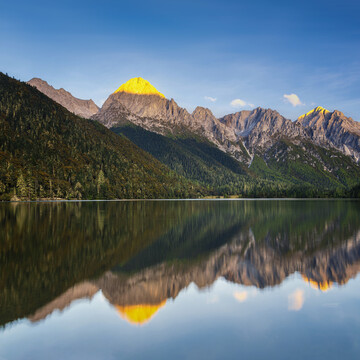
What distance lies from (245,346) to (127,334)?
5.09 m

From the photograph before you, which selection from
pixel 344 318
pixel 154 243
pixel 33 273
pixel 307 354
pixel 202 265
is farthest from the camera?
pixel 154 243

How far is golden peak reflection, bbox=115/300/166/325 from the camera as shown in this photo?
1597 centimetres

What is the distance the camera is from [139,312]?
1709 centimetres

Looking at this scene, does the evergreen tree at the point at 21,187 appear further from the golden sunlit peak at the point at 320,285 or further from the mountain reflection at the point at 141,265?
the golden sunlit peak at the point at 320,285

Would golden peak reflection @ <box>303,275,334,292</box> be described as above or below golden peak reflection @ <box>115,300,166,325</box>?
below

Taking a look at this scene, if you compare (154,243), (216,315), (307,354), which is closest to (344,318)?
(307,354)

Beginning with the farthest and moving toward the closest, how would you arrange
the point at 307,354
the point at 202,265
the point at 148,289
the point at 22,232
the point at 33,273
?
the point at 22,232 → the point at 202,265 → the point at 33,273 → the point at 148,289 → the point at 307,354

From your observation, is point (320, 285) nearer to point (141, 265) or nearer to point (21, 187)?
point (141, 265)

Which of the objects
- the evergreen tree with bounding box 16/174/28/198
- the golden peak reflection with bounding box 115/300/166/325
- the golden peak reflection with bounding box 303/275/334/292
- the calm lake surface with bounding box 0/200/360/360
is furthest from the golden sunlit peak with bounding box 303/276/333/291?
the evergreen tree with bounding box 16/174/28/198

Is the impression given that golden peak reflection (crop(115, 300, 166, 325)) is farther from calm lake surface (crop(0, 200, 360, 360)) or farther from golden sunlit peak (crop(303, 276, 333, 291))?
golden sunlit peak (crop(303, 276, 333, 291))

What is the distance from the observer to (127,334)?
14.3m

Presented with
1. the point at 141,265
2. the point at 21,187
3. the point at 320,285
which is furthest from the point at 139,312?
the point at 21,187

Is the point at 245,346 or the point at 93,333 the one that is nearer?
the point at 245,346

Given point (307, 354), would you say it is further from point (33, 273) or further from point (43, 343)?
point (33, 273)
